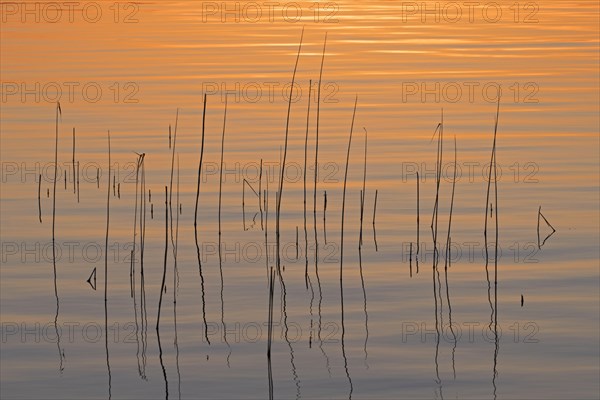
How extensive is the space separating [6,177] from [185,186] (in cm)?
166

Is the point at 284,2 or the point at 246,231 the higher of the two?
the point at 284,2

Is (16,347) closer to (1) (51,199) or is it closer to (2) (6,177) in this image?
(1) (51,199)

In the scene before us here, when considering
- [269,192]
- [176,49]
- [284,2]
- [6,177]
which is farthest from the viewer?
[284,2]

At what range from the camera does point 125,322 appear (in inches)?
336

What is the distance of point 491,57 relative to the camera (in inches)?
765

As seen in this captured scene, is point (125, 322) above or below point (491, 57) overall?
below

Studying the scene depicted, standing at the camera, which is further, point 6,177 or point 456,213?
point 6,177

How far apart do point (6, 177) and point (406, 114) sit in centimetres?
467

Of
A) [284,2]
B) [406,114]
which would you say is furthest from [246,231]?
[284,2]

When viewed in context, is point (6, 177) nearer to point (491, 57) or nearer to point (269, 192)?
point (269, 192)

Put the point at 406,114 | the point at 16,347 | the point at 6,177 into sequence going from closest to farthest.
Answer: the point at 16,347 < the point at 6,177 < the point at 406,114

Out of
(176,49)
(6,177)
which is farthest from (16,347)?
(176,49)

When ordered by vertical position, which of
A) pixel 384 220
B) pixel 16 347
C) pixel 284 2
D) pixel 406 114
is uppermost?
pixel 284 2

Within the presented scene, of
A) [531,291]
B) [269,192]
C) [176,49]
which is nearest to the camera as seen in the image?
[531,291]
